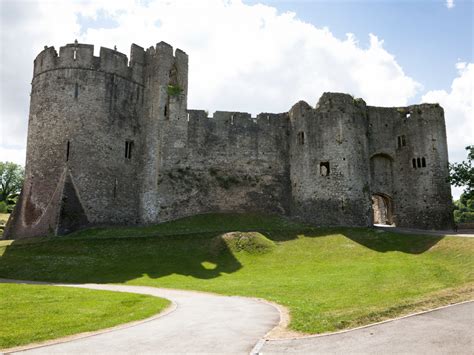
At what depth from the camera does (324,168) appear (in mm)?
37062

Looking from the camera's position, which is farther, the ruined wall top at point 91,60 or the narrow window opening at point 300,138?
the narrow window opening at point 300,138

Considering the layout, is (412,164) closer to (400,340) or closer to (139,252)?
(139,252)

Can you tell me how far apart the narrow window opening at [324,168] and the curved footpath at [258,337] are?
23654 mm

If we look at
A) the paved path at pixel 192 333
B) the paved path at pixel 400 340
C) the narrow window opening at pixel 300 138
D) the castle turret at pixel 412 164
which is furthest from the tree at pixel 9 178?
the paved path at pixel 400 340

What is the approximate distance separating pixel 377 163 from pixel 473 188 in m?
8.51

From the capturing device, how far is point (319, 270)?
23953 mm

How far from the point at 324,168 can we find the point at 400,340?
27.7 meters

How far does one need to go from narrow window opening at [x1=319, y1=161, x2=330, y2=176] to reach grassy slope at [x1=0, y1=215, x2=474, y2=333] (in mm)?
5192

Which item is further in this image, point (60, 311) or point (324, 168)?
point (324, 168)

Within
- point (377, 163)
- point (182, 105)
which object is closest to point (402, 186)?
point (377, 163)

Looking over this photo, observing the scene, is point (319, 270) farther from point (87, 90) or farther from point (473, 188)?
point (87, 90)

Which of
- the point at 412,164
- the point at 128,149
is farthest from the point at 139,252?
the point at 412,164

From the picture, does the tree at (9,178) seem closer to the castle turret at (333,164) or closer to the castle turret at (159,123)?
the castle turret at (159,123)

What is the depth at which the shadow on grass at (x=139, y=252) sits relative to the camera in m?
25.1
